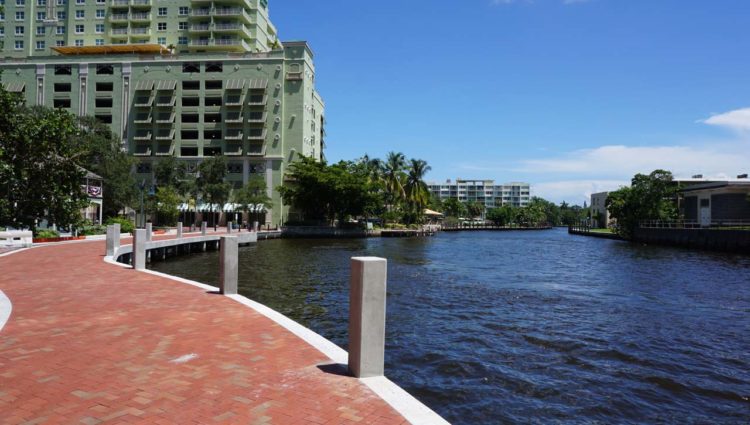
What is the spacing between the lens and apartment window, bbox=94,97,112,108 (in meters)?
81.4

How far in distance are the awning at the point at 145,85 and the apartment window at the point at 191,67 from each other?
546 centimetres

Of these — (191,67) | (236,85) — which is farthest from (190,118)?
(236,85)

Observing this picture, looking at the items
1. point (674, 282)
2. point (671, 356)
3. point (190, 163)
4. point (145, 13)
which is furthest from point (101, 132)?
point (671, 356)

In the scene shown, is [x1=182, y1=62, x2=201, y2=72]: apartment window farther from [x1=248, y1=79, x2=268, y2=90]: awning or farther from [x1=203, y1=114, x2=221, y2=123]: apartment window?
[x1=248, y1=79, x2=268, y2=90]: awning

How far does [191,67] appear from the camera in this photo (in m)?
81.5

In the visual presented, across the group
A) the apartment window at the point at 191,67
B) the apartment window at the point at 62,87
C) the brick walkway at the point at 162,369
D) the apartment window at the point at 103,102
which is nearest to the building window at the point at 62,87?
the apartment window at the point at 62,87

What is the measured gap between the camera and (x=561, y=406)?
8.33 meters

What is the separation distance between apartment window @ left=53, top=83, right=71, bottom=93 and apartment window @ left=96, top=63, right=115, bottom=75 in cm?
510

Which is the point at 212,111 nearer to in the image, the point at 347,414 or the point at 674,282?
the point at 674,282

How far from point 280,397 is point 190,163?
8027 cm

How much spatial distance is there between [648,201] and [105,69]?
8435cm

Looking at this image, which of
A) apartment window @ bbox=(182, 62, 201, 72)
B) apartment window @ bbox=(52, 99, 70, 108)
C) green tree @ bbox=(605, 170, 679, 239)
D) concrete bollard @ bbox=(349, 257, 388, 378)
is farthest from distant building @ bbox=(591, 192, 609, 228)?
concrete bollard @ bbox=(349, 257, 388, 378)

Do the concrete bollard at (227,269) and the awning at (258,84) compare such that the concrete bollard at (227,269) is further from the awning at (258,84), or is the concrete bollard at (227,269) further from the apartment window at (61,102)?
the apartment window at (61,102)

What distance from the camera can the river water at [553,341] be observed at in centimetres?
850
